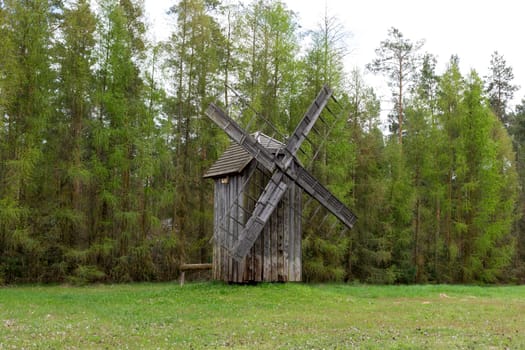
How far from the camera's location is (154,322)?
12.0 m

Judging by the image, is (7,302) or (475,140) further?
(475,140)

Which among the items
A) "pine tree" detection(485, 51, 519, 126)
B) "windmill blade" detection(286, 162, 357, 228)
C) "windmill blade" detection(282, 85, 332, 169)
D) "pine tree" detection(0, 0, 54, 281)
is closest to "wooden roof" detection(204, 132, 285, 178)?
"windmill blade" detection(282, 85, 332, 169)

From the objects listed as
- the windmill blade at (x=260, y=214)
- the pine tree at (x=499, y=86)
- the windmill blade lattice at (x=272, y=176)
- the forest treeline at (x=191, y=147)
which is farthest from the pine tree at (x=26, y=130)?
the pine tree at (x=499, y=86)

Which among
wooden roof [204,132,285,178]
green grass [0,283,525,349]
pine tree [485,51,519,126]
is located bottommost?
green grass [0,283,525,349]

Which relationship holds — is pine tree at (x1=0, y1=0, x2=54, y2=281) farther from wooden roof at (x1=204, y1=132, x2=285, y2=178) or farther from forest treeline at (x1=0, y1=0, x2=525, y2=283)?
wooden roof at (x1=204, y1=132, x2=285, y2=178)

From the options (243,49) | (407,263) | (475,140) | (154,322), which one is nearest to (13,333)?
(154,322)

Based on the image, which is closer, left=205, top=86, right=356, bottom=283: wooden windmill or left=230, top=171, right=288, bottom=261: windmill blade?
left=230, top=171, right=288, bottom=261: windmill blade

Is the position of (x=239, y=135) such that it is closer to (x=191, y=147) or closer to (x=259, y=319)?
(x=259, y=319)

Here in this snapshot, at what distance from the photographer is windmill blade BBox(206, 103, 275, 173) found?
1697cm

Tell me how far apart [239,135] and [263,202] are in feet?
7.65

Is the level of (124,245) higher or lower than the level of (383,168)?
lower

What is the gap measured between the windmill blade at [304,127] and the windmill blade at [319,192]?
499 millimetres

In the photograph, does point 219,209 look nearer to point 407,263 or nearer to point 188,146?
point 188,146

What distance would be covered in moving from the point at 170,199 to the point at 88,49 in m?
8.39
